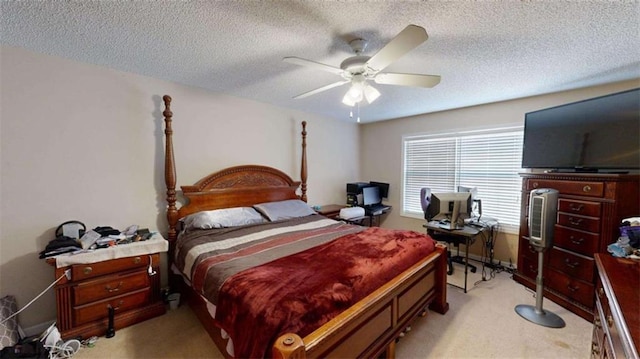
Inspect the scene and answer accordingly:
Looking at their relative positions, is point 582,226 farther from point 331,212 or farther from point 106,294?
point 106,294

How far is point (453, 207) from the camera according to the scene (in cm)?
282

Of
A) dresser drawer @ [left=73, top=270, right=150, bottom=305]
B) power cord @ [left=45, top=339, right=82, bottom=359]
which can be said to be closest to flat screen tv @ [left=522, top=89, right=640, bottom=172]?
dresser drawer @ [left=73, top=270, right=150, bottom=305]

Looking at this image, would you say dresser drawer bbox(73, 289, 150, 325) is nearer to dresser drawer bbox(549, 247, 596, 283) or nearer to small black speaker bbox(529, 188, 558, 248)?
small black speaker bbox(529, 188, 558, 248)

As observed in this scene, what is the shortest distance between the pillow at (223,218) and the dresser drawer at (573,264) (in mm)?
3227

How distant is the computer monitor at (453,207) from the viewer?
2820 millimetres

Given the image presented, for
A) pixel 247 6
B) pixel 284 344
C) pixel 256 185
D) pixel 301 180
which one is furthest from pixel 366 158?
pixel 284 344

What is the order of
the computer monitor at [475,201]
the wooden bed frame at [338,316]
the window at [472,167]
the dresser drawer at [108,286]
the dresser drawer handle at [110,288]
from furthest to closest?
the window at [472,167] < the computer monitor at [475,201] < the dresser drawer handle at [110,288] < the dresser drawer at [108,286] < the wooden bed frame at [338,316]

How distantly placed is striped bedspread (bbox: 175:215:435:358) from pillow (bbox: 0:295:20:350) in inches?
43.8

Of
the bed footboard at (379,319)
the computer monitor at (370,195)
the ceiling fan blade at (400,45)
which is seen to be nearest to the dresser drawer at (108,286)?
the bed footboard at (379,319)

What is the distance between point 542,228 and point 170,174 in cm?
365

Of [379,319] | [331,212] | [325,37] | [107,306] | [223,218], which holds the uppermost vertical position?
[325,37]

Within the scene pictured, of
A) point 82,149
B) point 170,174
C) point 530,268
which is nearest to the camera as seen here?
point 82,149

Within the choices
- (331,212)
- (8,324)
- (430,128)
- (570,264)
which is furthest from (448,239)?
(8,324)

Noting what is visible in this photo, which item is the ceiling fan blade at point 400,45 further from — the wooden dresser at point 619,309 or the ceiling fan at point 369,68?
the wooden dresser at point 619,309
